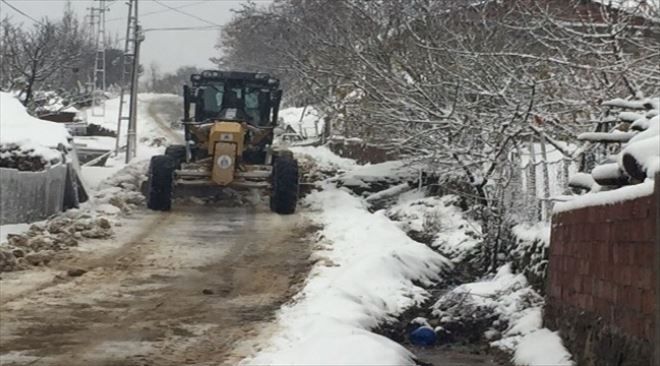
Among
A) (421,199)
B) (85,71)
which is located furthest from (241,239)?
(85,71)

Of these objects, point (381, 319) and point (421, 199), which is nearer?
point (381, 319)

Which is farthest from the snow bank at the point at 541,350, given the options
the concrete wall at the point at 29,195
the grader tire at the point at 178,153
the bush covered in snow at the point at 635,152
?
the grader tire at the point at 178,153

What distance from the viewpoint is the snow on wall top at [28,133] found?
15.5m

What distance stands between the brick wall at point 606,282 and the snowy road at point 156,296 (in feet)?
8.82

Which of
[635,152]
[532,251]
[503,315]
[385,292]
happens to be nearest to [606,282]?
[635,152]

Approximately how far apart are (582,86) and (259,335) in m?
6.48

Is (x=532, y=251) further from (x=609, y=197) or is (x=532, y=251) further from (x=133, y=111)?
(x=133, y=111)

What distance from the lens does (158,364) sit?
290 inches

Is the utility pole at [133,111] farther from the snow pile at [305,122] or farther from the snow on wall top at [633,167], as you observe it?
the snow on wall top at [633,167]

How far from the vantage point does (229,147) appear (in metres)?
17.9

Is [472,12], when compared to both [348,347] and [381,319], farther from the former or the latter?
[348,347]

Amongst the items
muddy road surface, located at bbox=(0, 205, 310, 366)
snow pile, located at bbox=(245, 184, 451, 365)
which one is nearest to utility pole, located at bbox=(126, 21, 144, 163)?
snow pile, located at bbox=(245, 184, 451, 365)

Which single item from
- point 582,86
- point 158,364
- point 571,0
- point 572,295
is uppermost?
point 571,0

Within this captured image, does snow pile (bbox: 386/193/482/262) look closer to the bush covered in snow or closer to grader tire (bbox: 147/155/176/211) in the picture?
grader tire (bbox: 147/155/176/211)
